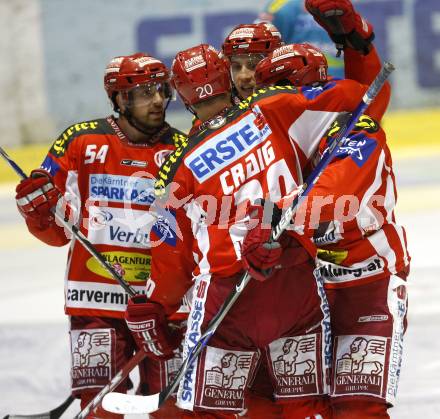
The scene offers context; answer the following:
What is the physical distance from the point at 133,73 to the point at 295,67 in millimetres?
895

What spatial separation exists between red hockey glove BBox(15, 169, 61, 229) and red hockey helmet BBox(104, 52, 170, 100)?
0.48 metres

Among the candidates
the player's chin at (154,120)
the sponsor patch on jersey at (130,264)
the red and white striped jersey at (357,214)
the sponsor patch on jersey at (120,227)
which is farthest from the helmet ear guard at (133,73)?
the red and white striped jersey at (357,214)

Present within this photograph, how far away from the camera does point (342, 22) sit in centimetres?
389

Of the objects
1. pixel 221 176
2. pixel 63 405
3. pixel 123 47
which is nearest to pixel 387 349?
pixel 221 176

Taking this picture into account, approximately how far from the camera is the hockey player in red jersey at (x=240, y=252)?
3.37 meters

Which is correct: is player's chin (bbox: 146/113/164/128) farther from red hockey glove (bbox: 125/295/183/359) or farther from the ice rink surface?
the ice rink surface

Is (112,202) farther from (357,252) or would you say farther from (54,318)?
(54,318)

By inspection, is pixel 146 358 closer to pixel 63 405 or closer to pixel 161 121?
pixel 63 405

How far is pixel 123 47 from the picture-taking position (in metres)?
10.7

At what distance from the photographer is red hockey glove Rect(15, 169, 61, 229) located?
3986 millimetres

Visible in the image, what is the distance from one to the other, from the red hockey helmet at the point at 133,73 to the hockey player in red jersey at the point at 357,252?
2.38 ft

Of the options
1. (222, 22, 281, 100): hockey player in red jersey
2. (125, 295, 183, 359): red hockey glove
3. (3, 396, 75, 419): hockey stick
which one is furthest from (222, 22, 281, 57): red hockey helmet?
(3, 396, 75, 419): hockey stick

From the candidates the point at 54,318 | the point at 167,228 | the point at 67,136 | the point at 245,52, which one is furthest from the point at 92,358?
the point at 54,318

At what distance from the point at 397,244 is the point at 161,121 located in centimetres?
110
